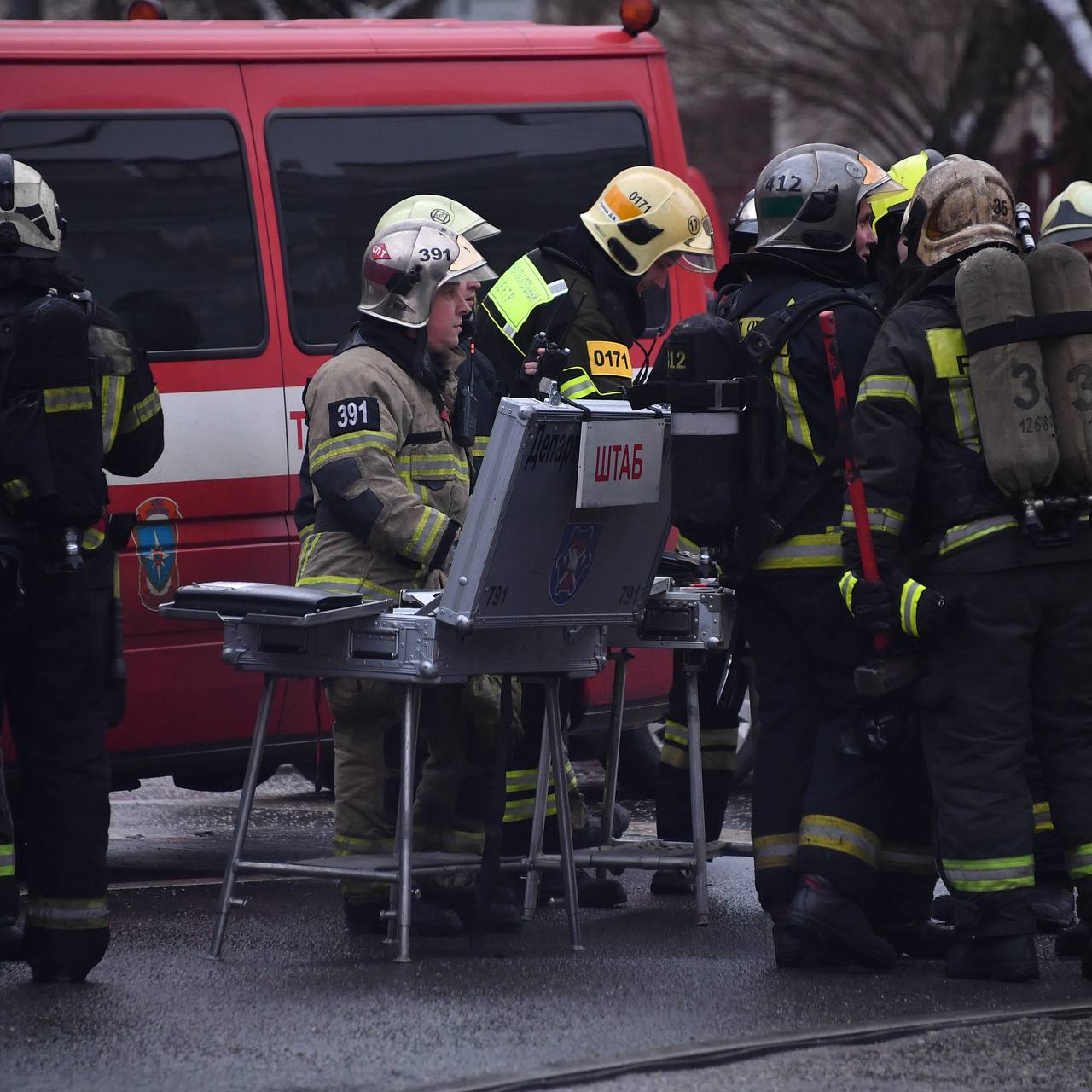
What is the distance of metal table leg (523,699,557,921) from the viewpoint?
6.03 meters

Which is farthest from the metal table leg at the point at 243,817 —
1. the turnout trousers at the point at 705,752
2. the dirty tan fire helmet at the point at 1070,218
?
the dirty tan fire helmet at the point at 1070,218

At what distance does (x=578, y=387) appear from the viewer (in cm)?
618

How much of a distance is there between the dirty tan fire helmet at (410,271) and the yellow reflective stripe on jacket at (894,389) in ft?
3.93

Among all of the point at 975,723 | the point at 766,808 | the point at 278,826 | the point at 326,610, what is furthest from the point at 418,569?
the point at 278,826

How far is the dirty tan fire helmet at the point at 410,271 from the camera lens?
580 cm

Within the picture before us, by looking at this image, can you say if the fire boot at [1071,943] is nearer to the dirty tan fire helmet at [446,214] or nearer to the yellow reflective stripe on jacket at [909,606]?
the yellow reflective stripe on jacket at [909,606]

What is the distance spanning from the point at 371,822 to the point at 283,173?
7.16 ft

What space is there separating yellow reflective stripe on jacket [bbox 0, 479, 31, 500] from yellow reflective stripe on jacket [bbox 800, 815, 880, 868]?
210 centimetres

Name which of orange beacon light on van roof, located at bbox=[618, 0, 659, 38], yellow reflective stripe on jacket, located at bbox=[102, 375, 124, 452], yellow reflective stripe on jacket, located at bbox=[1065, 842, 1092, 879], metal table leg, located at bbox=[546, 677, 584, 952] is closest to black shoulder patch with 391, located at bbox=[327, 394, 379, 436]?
yellow reflective stripe on jacket, located at bbox=[102, 375, 124, 452]

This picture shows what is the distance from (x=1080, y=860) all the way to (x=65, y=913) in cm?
244

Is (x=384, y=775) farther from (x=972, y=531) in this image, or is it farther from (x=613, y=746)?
(x=972, y=531)

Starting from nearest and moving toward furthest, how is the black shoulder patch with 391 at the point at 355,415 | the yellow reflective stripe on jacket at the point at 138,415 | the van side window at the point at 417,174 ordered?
the yellow reflective stripe on jacket at the point at 138,415 < the black shoulder patch with 391 at the point at 355,415 < the van side window at the point at 417,174

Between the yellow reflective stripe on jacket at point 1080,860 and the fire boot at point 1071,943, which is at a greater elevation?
the yellow reflective stripe on jacket at point 1080,860

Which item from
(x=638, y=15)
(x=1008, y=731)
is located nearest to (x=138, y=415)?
(x=1008, y=731)
